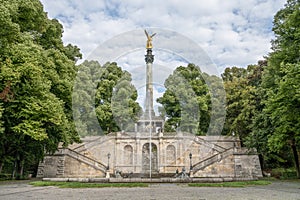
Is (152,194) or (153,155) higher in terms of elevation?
(153,155)

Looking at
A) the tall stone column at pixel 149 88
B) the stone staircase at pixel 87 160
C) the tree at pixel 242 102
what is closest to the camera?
the stone staircase at pixel 87 160

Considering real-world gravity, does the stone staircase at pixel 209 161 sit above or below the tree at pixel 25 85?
below

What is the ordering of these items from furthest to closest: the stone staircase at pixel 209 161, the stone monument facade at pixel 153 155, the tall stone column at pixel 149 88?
the tall stone column at pixel 149 88, the stone staircase at pixel 209 161, the stone monument facade at pixel 153 155

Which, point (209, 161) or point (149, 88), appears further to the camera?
point (149, 88)

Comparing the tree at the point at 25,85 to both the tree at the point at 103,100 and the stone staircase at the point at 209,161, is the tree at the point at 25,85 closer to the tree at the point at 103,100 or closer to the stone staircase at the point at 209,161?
the tree at the point at 103,100

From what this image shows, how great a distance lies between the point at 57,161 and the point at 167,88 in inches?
559

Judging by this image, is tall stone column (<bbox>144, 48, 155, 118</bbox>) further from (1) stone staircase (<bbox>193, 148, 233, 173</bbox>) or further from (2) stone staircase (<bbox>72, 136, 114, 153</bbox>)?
(1) stone staircase (<bbox>193, 148, 233, 173</bbox>)

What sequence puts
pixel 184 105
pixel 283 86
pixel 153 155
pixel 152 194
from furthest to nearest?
pixel 184 105 → pixel 153 155 → pixel 283 86 → pixel 152 194

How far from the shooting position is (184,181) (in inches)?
625

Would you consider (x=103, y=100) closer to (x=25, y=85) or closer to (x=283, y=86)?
(x=25, y=85)

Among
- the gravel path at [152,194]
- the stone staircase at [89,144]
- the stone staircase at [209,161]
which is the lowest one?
the gravel path at [152,194]

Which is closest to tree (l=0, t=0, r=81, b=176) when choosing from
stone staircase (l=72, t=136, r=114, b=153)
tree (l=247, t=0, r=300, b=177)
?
stone staircase (l=72, t=136, r=114, b=153)

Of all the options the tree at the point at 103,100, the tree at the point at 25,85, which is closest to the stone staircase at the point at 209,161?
the tree at the point at 103,100

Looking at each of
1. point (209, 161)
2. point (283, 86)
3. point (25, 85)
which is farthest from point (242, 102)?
point (25, 85)
